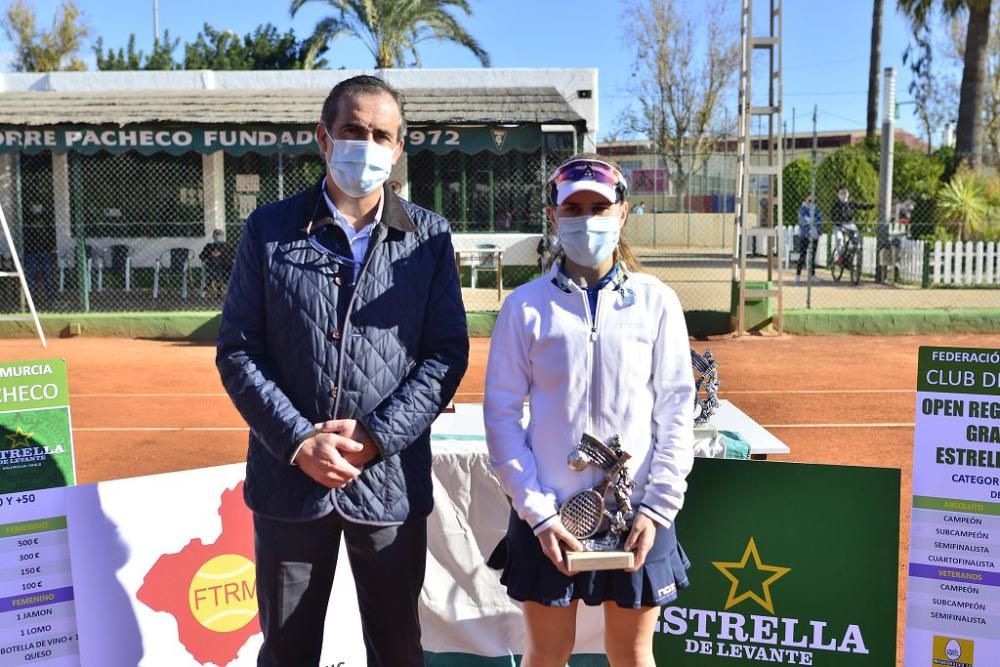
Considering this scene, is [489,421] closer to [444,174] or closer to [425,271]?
[425,271]

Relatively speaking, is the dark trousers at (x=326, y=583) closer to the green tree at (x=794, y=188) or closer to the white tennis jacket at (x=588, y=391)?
the white tennis jacket at (x=588, y=391)

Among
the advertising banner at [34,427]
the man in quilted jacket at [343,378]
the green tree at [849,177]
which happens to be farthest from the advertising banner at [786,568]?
the green tree at [849,177]

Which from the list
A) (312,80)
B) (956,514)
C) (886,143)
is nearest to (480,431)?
(956,514)

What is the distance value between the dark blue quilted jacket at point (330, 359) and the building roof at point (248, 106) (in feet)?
48.9

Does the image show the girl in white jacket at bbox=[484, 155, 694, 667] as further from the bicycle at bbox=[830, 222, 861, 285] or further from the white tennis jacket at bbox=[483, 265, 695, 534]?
the bicycle at bbox=[830, 222, 861, 285]

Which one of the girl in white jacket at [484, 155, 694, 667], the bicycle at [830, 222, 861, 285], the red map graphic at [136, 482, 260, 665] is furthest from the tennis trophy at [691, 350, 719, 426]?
the bicycle at [830, 222, 861, 285]

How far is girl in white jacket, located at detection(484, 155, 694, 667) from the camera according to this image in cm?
277

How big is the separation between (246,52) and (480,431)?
3955cm

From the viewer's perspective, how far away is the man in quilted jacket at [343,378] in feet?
9.15

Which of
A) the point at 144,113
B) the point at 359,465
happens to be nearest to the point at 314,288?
the point at 359,465

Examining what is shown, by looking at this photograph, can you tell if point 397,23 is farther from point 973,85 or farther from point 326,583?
point 326,583

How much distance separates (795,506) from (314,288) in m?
1.94

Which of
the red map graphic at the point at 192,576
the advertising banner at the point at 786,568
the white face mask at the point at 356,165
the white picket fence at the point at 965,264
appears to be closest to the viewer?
the white face mask at the point at 356,165

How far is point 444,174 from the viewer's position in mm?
20938
